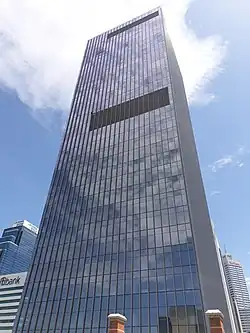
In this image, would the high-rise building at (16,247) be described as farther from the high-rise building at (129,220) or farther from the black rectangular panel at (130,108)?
the black rectangular panel at (130,108)

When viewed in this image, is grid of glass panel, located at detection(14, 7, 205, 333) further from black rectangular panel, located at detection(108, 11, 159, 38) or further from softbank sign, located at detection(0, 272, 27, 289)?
softbank sign, located at detection(0, 272, 27, 289)

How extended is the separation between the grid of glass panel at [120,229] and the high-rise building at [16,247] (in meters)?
131

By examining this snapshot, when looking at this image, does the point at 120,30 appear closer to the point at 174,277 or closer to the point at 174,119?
the point at 174,119

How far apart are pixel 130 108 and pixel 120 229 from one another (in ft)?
93.1

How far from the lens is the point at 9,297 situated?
A: 10494 centimetres

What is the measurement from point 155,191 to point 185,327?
20.2 meters

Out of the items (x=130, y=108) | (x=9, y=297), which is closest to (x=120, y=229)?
(x=130, y=108)

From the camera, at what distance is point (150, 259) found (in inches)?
1564

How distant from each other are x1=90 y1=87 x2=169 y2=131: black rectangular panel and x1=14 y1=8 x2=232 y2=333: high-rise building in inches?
10.5

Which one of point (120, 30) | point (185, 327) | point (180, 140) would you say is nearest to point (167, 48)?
point (120, 30)

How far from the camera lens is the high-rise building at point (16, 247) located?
16875cm

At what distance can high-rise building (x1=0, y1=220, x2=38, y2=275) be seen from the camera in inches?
6644

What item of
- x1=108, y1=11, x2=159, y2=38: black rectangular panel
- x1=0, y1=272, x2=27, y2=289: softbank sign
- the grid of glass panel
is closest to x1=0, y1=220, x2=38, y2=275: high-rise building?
x1=0, y1=272, x2=27, y2=289: softbank sign

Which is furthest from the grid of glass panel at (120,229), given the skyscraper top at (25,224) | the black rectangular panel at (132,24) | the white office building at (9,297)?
the skyscraper top at (25,224)
